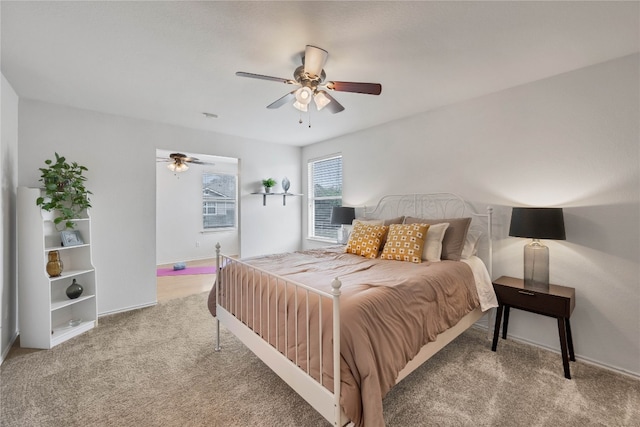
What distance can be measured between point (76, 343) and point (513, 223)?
433 cm

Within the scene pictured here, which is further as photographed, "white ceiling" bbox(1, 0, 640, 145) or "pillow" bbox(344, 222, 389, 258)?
"pillow" bbox(344, 222, 389, 258)

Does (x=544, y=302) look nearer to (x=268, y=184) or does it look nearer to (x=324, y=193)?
(x=324, y=193)

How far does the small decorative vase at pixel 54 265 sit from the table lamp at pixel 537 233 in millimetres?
4451

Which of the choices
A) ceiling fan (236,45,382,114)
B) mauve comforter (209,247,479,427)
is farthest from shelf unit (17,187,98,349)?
ceiling fan (236,45,382,114)

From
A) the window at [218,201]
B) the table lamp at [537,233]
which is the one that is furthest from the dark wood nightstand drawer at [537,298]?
the window at [218,201]

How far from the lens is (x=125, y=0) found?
5.33 feet

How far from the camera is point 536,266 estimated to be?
2.53 m

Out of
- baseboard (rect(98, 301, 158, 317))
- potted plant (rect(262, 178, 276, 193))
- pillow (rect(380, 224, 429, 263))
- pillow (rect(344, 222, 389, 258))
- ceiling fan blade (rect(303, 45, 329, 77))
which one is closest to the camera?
ceiling fan blade (rect(303, 45, 329, 77))

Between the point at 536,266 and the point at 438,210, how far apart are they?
1.16 m

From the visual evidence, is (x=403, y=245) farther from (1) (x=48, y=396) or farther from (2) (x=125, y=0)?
(1) (x=48, y=396)

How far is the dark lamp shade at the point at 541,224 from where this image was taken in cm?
229

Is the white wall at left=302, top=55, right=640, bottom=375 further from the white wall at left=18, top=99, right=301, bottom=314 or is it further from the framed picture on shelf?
the framed picture on shelf

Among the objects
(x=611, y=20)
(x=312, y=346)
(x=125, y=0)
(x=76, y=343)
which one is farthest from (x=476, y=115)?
(x=76, y=343)

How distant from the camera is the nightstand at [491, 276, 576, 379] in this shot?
2182 mm
